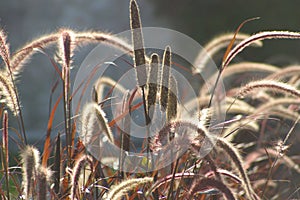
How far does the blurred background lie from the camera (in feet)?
25.0

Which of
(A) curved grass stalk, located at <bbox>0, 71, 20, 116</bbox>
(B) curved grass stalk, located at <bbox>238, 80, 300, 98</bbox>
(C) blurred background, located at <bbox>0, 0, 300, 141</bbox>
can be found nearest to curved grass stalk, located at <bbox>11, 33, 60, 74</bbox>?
(A) curved grass stalk, located at <bbox>0, 71, 20, 116</bbox>

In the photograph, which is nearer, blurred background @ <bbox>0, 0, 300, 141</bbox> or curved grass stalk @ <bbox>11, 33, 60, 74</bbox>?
curved grass stalk @ <bbox>11, 33, 60, 74</bbox>

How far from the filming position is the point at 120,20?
8.83 m

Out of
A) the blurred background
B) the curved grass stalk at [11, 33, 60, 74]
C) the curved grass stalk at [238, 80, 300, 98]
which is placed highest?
the blurred background

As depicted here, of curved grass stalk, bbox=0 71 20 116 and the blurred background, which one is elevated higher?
the blurred background

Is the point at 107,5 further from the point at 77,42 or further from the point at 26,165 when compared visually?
the point at 26,165

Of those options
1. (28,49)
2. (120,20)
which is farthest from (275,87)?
(120,20)

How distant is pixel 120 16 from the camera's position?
8.84 meters

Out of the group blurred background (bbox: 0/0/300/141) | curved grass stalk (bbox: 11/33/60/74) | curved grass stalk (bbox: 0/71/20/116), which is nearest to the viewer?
curved grass stalk (bbox: 0/71/20/116)

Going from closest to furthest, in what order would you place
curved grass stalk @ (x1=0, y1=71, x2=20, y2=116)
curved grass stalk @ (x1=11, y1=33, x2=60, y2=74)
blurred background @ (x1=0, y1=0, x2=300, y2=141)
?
curved grass stalk @ (x1=0, y1=71, x2=20, y2=116) → curved grass stalk @ (x1=11, y1=33, x2=60, y2=74) → blurred background @ (x1=0, y1=0, x2=300, y2=141)

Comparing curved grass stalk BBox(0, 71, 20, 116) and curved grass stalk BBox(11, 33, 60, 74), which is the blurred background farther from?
curved grass stalk BBox(0, 71, 20, 116)

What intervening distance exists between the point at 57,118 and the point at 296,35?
621 cm

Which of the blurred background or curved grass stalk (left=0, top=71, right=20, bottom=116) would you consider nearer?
curved grass stalk (left=0, top=71, right=20, bottom=116)

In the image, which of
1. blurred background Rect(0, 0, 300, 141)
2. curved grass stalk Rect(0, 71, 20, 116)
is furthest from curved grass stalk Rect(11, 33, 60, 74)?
blurred background Rect(0, 0, 300, 141)
